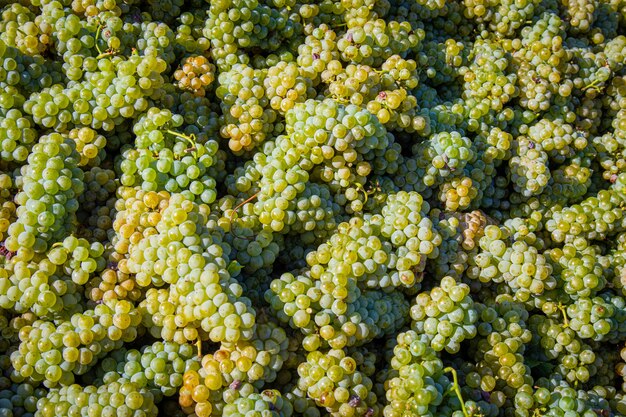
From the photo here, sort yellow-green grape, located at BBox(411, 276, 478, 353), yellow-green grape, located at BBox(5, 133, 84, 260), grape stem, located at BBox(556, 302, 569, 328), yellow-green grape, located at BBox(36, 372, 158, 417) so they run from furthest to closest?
grape stem, located at BBox(556, 302, 569, 328) → yellow-green grape, located at BBox(411, 276, 478, 353) → yellow-green grape, located at BBox(5, 133, 84, 260) → yellow-green grape, located at BBox(36, 372, 158, 417)

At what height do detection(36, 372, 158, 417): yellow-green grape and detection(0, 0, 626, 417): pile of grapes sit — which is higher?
detection(0, 0, 626, 417): pile of grapes

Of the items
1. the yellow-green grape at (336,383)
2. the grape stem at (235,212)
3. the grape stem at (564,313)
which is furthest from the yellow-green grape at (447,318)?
the grape stem at (235,212)

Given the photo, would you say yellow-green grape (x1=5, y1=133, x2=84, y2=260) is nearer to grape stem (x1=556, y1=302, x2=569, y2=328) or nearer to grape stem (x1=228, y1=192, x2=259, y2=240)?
grape stem (x1=228, y1=192, x2=259, y2=240)

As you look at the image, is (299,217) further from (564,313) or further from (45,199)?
(564,313)

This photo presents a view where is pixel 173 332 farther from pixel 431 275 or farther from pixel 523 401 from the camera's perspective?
pixel 523 401

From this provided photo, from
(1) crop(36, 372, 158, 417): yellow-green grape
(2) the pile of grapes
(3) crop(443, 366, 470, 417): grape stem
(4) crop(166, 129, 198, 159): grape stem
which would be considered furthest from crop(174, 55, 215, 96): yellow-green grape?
(3) crop(443, 366, 470, 417): grape stem

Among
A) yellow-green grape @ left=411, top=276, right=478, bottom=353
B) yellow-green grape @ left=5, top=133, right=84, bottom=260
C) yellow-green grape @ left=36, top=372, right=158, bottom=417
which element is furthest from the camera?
yellow-green grape @ left=411, top=276, right=478, bottom=353

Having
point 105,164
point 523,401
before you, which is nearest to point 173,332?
point 105,164

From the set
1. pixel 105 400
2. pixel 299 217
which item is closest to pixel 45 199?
pixel 105 400
